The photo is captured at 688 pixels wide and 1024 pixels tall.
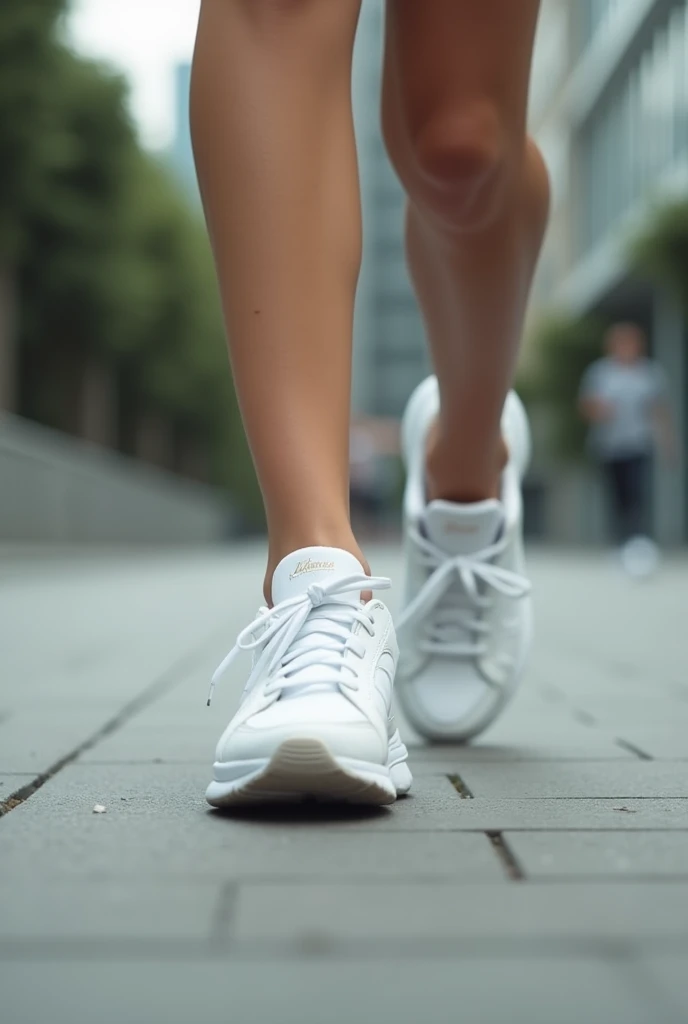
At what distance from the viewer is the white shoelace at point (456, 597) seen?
212 cm

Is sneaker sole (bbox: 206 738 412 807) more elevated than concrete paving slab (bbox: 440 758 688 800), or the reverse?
sneaker sole (bbox: 206 738 412 807)

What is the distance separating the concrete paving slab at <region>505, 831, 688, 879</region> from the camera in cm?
116

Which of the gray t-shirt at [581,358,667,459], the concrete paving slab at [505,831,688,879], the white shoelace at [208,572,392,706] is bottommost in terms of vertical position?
the concrete paving slab at [505,831,688,879]

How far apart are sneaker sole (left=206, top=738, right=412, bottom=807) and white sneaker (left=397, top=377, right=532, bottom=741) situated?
26.3 inches

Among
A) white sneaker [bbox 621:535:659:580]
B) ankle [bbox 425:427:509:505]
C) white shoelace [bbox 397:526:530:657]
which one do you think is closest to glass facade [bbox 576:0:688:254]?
white sneaker [bbox 621:535:659:580]

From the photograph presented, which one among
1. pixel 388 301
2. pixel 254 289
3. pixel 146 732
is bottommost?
pixel 146 732

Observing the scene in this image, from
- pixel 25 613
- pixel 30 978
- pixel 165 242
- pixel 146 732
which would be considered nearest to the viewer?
pixel 30 978

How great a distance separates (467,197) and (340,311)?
34 cm

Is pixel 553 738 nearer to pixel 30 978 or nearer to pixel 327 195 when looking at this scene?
pixel 327 195

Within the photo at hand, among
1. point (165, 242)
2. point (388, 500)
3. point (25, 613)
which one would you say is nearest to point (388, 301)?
point (388, 500)

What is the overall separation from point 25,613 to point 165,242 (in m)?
25.5

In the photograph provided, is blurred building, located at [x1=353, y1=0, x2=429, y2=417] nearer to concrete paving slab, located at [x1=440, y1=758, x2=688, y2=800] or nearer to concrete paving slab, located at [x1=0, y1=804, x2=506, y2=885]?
concrete paving slab, located at [x1=440, y1=758, x2=688, y2=800]

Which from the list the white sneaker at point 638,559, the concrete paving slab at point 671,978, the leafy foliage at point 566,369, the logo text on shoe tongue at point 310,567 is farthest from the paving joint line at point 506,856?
the leafy foliage at point 566,369

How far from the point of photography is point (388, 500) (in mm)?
69812
